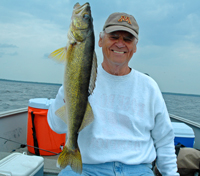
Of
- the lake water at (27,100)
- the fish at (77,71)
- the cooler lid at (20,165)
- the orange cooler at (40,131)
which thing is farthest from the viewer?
the lake water at (27,100)

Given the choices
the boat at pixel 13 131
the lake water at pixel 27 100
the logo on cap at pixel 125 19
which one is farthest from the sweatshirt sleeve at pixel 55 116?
the lake water at pixel 27 100

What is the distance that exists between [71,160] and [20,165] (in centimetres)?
90

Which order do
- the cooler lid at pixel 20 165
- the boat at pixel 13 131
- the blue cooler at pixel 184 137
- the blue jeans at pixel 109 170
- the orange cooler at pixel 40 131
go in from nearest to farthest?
the blue jeans at pixel 109 170 < the cooler lid at pixel 20 165 < the blue cooler at pixel 184 137 < the orange cooler at pixel 40 131 < the boat at pixel 13 131

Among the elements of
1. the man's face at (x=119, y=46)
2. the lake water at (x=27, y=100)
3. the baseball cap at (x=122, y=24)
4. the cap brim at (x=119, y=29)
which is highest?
the baseball cap at (x=122, y=24)

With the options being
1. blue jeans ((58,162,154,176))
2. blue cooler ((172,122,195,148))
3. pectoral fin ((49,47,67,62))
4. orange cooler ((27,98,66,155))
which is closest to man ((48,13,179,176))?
blue jeans ((58,162,154,176))

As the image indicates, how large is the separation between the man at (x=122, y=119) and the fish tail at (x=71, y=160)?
0.22 m

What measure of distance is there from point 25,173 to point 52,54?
1.48 m

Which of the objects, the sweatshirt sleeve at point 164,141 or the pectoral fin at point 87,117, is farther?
the sweatshirt sleeve at point 164,141

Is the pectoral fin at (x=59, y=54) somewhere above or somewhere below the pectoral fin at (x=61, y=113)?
above

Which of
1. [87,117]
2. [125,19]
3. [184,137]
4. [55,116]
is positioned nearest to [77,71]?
[87,117]

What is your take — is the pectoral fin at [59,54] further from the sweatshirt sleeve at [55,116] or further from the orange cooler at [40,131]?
the orange cooler at [40,131]

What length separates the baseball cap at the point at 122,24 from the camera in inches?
93.1

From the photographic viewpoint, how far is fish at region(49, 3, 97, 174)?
179 cm

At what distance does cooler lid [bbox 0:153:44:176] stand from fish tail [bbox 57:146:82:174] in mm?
618
